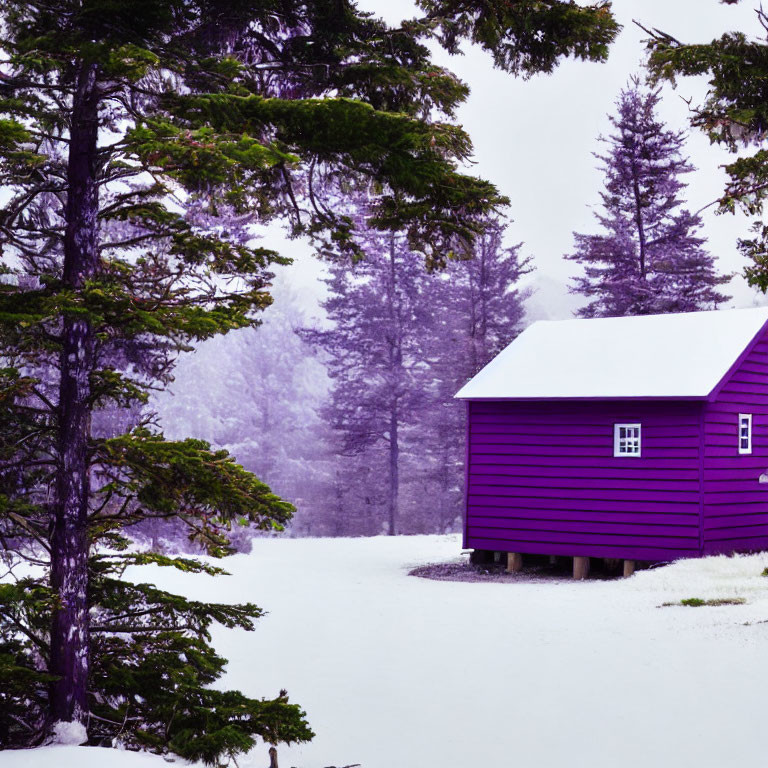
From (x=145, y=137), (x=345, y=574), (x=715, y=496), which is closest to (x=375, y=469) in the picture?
(x=345, y=574)

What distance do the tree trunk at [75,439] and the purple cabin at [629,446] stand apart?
13.8 metres

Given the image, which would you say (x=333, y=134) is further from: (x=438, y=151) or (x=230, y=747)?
(x=230, y=747)

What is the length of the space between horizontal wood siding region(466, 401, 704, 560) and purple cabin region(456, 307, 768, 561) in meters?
0.02

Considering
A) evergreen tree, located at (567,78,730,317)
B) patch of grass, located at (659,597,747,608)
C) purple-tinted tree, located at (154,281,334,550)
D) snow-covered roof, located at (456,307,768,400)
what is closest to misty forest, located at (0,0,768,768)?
patch of grass, located at (659,597,747,608)

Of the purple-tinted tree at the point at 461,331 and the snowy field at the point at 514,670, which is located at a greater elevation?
the purple-tinted tree at the point at 461,331

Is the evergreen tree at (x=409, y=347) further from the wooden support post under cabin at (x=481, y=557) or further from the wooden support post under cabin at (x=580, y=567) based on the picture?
the wooden support post under cabin at (x=580, y=567)

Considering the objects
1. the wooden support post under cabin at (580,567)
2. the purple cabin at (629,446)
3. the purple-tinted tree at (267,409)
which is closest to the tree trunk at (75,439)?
the purple cabin at (629,446)

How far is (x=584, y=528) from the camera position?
20469 millimetres

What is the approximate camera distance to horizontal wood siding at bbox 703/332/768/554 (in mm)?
19578

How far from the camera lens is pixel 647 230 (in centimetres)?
3656

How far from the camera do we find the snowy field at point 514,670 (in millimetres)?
8797

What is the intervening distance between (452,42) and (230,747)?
7006mm

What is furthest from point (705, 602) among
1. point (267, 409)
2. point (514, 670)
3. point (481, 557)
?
point (267, 409)

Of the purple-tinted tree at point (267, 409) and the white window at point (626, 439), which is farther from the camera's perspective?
the purple-tinted tree at point (267, 409)
